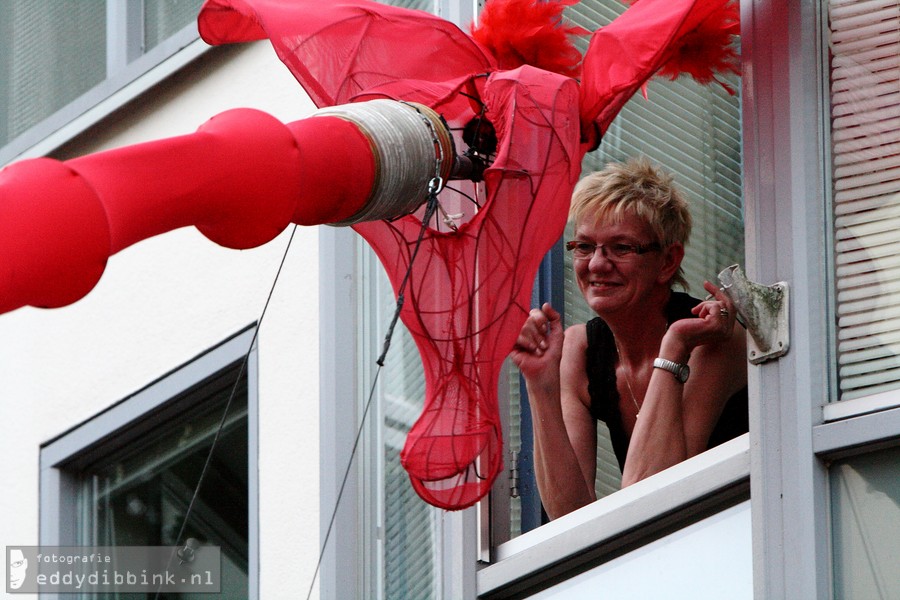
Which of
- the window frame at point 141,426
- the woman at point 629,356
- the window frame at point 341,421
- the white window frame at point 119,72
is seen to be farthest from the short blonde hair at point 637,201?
the white window frame at point 119,72

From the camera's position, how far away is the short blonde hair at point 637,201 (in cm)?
493

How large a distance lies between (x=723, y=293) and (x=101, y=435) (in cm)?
365

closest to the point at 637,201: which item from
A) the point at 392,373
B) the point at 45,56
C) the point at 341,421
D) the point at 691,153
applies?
the point at 691,153

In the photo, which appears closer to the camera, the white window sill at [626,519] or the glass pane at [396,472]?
the white window sill at [626,519]

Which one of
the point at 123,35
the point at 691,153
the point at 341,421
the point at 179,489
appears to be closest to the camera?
the point at 691,153

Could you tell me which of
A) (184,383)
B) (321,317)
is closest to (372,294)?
(321,317)

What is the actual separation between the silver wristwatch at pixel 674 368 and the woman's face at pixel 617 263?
1.32 ft

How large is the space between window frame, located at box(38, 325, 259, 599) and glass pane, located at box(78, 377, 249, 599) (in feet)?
0.24

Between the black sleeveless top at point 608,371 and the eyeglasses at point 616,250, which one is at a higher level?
the eyeglasses at point 616,250

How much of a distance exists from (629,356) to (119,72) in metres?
3.11

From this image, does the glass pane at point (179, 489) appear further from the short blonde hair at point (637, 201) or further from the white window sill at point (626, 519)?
the short blonde hair at point (637, 201)

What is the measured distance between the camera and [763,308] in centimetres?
414

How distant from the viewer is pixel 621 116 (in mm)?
5527

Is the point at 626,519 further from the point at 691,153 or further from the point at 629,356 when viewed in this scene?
the point at 691,153
